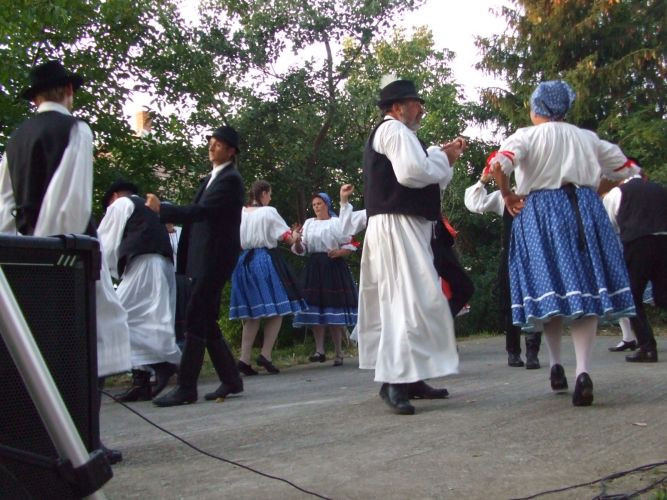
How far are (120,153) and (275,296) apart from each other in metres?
4.90

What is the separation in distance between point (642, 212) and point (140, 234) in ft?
16.1

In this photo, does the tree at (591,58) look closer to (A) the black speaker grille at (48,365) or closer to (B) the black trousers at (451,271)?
(B) the black trousers at (451,271)

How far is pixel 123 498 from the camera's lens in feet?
11.9

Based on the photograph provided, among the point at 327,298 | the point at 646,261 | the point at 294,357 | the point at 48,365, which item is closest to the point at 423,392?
the point at 48,365

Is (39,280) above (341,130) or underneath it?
→ underneath

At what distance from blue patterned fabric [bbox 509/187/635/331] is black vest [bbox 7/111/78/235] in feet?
9.41

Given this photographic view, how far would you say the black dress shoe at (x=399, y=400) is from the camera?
5461 mm

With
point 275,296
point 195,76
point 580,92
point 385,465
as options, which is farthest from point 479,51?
point 385,465

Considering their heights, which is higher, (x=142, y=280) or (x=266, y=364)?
(x=142, y=280)

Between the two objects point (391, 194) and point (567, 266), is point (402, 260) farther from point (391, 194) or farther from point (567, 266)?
point (567, 266)

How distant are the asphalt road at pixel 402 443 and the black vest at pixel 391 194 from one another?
1.22m

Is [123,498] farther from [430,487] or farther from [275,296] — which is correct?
[275,296]

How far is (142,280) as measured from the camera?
26.2ft

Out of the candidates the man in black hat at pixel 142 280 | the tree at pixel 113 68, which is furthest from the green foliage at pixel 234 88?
the man in black hat at pixel 142 280
